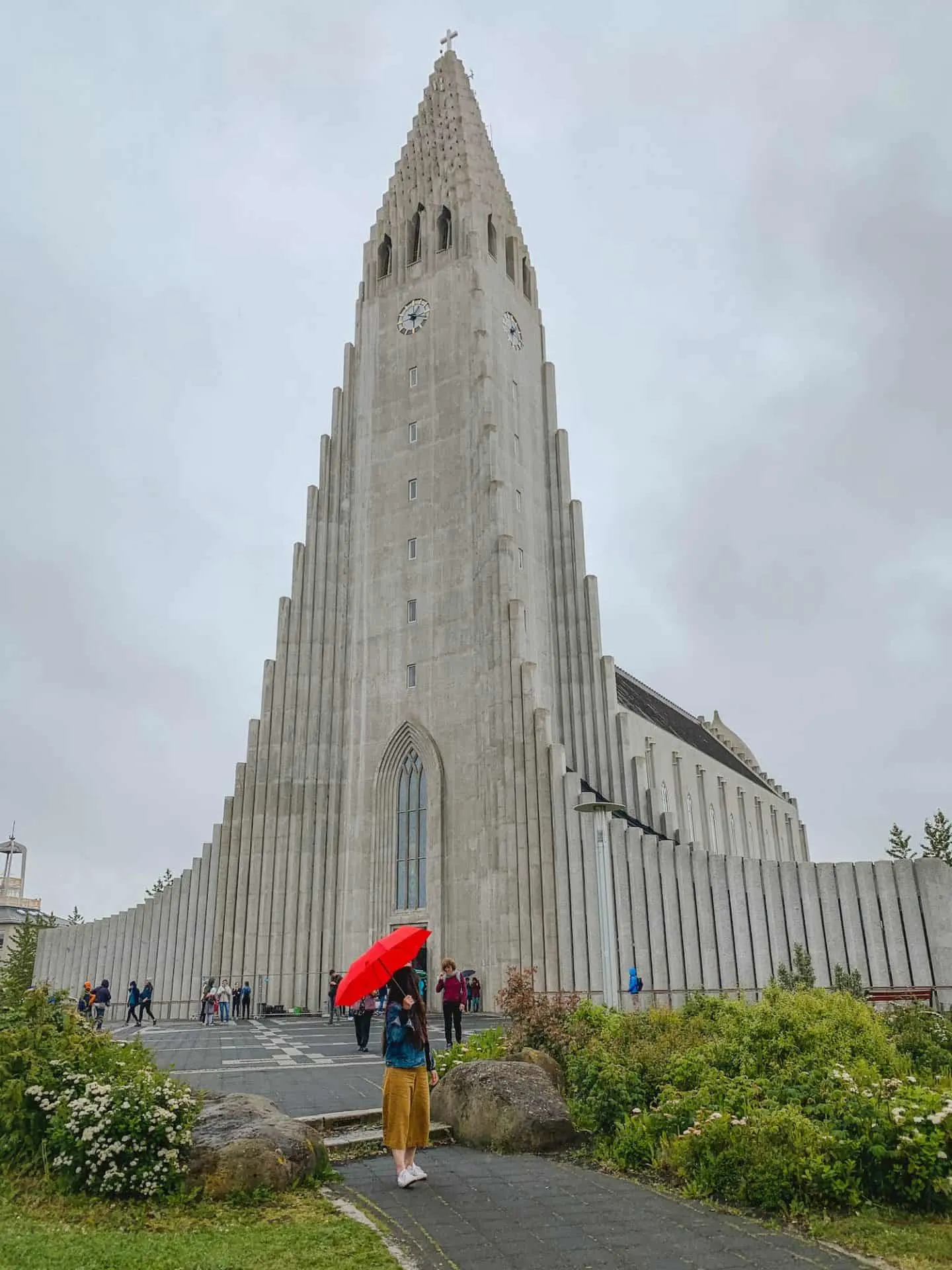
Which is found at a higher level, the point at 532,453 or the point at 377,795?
the point at 532,453

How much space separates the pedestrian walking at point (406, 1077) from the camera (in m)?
8.00

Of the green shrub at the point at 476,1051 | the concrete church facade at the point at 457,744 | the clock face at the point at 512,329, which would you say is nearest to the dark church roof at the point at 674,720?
the concrete church facade at the point at 457,744

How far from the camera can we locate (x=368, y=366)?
47188 millimetres

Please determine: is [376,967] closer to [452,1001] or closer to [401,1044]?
[401,1044]

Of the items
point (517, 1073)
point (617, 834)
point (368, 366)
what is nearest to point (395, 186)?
point (368, 366)

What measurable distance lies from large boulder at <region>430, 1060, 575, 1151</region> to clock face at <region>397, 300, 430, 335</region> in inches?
1607

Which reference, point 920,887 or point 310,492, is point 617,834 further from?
point 310,492

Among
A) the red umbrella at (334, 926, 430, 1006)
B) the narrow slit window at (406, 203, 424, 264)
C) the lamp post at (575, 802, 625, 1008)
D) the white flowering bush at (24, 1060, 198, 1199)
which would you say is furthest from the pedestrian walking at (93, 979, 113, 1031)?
the narrow slit window at (406, 203, 424, 264)

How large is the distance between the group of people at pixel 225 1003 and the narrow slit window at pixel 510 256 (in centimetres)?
3590

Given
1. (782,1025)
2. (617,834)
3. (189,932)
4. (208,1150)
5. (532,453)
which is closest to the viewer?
(208,1150)

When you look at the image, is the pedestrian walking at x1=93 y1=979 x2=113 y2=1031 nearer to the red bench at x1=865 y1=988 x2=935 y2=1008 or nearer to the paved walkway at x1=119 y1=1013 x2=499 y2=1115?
the paved walkway at x1=119 y1=1013 x2=499 y2=1115

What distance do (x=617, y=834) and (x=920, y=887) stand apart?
30.6ft

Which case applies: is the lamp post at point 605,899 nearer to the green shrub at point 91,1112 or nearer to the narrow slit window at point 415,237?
the green shrub at point 91,1112

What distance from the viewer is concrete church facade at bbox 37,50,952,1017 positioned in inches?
1209
